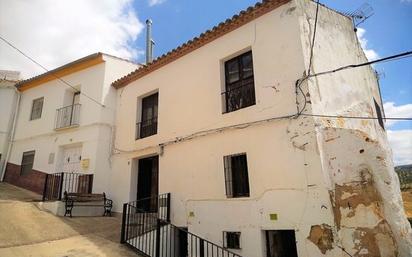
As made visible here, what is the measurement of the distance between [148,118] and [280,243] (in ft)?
20.9

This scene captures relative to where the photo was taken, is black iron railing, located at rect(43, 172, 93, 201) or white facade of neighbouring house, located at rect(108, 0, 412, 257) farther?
black iron railing, located at rect(43, 172, 93, 201)

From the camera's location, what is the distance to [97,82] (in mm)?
12195

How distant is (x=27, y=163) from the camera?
13227 mm

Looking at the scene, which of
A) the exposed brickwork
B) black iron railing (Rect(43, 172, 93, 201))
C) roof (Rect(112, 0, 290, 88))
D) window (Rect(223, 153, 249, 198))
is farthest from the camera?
the exposed brickwork

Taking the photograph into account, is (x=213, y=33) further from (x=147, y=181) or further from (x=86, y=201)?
(x=86, y=201)

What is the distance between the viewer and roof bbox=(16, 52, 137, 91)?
40.4 feet

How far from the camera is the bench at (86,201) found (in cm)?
957

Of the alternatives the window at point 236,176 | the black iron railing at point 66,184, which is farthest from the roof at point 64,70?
the window at point 236,176

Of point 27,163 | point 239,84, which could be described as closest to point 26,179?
point 27,163

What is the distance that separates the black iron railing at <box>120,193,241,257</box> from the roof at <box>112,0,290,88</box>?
4.55 metres

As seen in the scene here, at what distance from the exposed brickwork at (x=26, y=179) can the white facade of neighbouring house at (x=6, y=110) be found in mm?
647

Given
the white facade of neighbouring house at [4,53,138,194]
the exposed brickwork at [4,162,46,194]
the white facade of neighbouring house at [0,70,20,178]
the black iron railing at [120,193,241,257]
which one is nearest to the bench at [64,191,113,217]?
the white facade of neighbouring house at [4,53,138,194]

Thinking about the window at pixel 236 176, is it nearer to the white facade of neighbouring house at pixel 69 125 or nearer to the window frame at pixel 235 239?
the window frame at pixel 235 239

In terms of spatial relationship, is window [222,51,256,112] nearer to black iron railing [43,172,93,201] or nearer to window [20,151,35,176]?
black iron railing [43,172,93,201]
